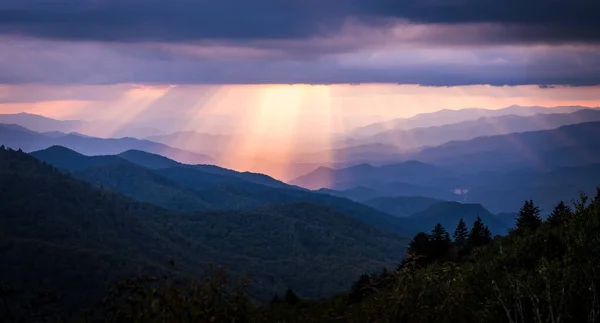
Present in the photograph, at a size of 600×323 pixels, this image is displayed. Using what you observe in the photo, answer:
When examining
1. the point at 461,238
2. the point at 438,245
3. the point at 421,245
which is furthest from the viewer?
the point at 461,238

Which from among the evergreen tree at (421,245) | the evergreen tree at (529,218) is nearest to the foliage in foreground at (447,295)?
the evergreen tree at (529,218)

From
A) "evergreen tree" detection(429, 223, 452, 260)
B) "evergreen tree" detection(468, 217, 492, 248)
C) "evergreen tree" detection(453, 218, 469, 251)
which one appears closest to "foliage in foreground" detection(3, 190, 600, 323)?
"evergreen tree" detection(429, 223, 452, 260)

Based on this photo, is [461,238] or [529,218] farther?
[461,238]

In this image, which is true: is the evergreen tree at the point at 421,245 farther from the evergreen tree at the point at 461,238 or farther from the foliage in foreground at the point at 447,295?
the foliage in foreground at the point at 447,295

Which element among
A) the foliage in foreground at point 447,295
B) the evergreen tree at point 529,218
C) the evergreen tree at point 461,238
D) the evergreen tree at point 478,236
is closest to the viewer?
the foliage in foreground at point 447,295

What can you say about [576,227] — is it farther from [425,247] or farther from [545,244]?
[425,247]

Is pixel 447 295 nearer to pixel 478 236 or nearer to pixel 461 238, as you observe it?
pixel 478 236

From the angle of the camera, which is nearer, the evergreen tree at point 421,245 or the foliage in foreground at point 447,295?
the foliage in foreground at point 447,295

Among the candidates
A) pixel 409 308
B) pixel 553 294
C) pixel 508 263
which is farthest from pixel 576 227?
pixel 409 308

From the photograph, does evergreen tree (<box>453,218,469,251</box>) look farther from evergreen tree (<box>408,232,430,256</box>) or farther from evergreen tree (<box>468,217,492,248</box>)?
evergreen tree (<box>408,232,430,256</box>)

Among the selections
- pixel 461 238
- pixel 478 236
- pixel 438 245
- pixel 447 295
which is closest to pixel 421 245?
pixel 438 245

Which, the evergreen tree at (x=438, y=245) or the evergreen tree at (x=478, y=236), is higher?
the evergreen tree at (x=478, y=236)

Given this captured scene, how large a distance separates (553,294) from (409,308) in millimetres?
6206

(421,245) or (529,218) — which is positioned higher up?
(529,218)
